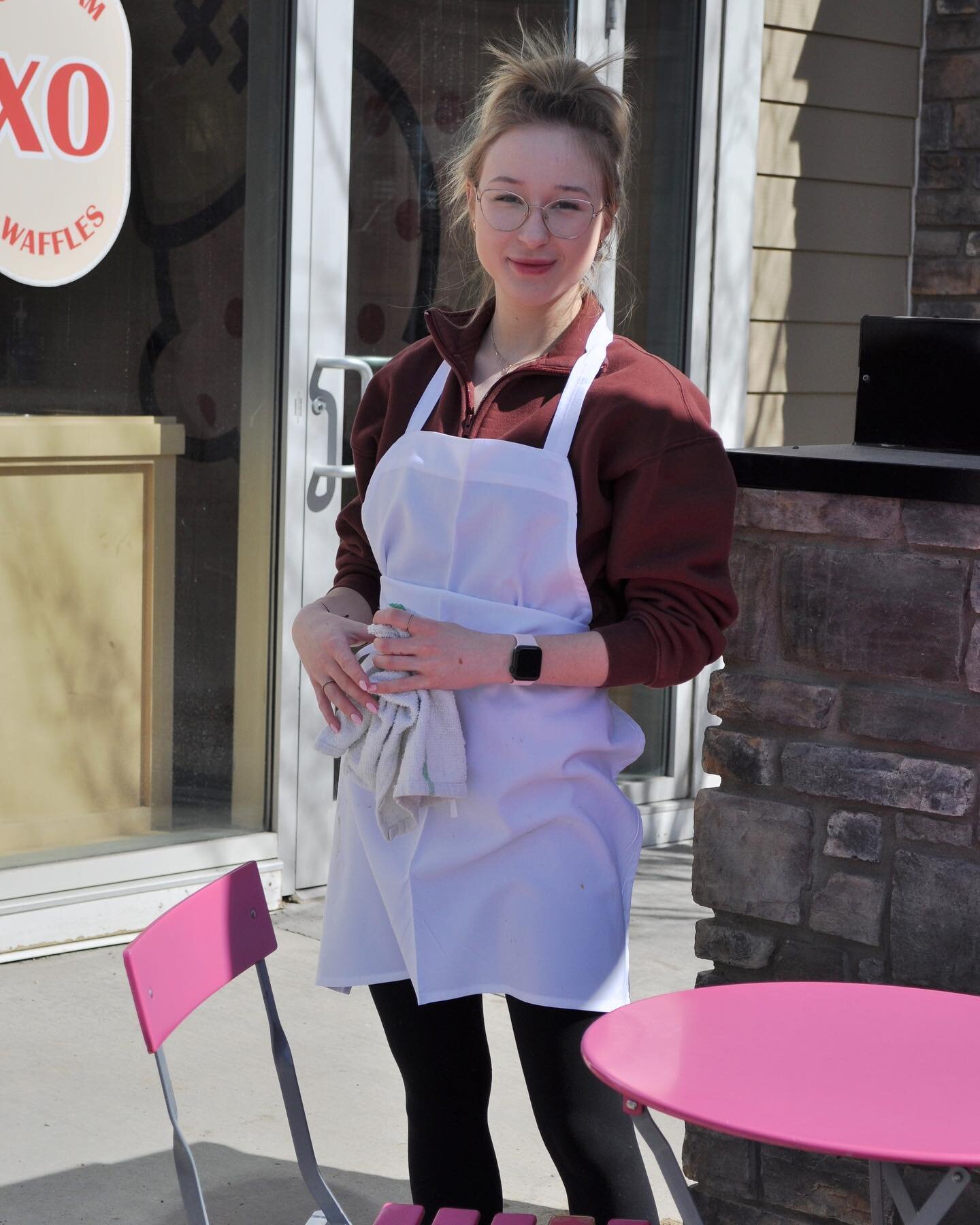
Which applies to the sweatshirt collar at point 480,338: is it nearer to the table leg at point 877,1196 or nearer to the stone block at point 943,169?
the table leg at point 877,1196

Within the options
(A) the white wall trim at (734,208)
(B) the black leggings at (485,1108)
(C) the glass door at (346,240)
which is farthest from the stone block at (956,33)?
(B) the black leggings at (485,1108)

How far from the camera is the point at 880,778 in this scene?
2.53 meters

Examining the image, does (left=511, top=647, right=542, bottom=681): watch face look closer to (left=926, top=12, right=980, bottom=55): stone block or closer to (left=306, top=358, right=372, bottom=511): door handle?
(left=306, top=358, right=372, bottom=511): door handle

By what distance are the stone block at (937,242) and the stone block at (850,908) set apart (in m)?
3.76

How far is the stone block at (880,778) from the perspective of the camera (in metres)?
2.46

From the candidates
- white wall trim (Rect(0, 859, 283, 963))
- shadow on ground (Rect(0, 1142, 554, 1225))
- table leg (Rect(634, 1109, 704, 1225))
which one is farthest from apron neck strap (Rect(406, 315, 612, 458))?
white wall trim (Rect(0, 859, 283, 963))

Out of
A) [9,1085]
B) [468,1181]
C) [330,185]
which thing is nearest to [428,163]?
[330,185]

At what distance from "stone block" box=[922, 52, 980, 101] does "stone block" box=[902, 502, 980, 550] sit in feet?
12.3

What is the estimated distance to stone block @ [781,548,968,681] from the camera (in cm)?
244

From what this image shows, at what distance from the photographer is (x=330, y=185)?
4324mm

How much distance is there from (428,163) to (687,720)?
1876mm

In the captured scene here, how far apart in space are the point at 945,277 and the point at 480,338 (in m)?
3.98

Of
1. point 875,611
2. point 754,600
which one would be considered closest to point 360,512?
point 754,600

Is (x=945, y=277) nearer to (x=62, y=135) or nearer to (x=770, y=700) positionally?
(x=62, y=135)
